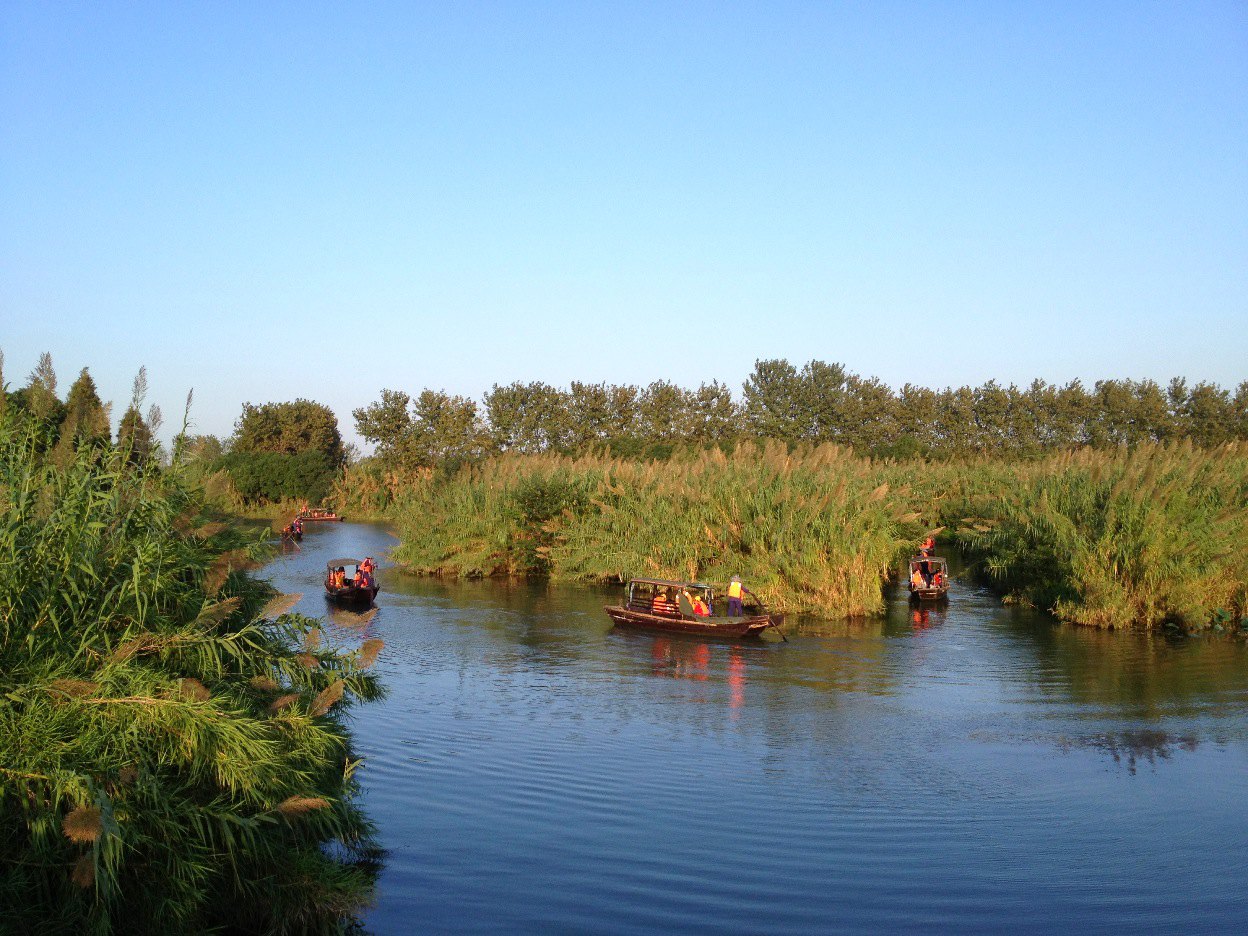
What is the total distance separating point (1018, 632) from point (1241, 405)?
63.1 meters

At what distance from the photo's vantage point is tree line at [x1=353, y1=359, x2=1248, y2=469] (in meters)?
75.3

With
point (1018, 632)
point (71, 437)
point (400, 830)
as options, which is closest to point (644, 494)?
point (1018, 632)

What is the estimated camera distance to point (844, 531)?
27.2 metres

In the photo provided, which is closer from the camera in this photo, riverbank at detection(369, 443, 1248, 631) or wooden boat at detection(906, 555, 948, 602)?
riverbank at detection(369, 443, 1248, 631)

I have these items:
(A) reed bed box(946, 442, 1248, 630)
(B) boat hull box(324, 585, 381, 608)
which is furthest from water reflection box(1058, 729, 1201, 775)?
(B) boat hull box(324, 585, 381, 608)

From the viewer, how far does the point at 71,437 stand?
287 inches

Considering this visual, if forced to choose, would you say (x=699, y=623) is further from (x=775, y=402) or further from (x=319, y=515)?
(x=775, y=402)

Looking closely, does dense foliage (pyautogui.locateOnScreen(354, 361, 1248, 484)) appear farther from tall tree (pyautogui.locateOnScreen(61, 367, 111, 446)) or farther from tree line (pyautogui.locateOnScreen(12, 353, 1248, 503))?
tall tree (pyautogui.locateOnScreen(61, 367, 111, 446))

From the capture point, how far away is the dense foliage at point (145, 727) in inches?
222

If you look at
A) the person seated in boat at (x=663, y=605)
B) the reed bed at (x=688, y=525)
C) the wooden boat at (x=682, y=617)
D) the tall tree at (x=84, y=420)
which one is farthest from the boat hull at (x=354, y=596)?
the tall tree at (x=84, y=420)

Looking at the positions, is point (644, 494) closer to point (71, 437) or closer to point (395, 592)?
point (395, 592)

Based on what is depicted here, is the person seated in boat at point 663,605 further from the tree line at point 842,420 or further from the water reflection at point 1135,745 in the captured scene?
the tree line at point 842,420

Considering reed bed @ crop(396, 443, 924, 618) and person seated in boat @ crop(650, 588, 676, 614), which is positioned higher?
reed bed @ crop(396, 443, 924, 618)

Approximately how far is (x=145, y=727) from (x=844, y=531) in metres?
22.6
